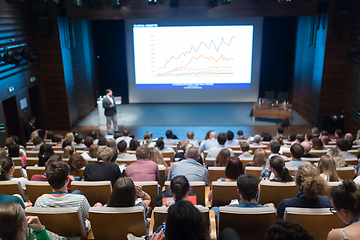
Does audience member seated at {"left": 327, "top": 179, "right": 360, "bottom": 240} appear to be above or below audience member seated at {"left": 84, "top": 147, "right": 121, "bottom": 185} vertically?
above

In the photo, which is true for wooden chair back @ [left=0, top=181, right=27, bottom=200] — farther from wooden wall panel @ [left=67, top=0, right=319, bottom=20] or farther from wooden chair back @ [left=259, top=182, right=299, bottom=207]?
wooden wall panel @ [left=67, top=0, right=319, bottom=20]

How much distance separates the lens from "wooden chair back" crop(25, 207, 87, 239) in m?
2.57

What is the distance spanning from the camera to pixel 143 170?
405 centimetres

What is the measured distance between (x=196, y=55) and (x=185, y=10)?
2685mm

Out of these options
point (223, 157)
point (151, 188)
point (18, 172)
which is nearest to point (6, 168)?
point (18, 172)

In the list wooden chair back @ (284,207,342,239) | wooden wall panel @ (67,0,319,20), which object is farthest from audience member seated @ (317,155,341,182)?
wooden wall panel @ (67,0,319,20)

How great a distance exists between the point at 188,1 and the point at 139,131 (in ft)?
14.1

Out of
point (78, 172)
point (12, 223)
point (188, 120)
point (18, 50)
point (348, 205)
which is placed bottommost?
point (188, 120)

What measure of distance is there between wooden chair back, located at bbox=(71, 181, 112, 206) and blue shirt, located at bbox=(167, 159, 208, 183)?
99cm

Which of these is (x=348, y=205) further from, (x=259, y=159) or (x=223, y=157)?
(x=223, y=157)

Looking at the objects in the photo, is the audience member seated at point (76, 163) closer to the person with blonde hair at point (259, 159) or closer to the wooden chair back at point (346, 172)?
the person with blonde hair at point (259, 159)

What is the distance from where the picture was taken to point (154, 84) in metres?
12.3

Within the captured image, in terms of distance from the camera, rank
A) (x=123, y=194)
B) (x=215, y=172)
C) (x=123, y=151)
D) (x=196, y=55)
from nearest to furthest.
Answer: (x=123, y=194) < (x=215, y=172) < (x=123, y=151) < (x=196, y=55)

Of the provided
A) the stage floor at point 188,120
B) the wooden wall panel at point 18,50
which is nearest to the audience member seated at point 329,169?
the stage floor at point 188,120
